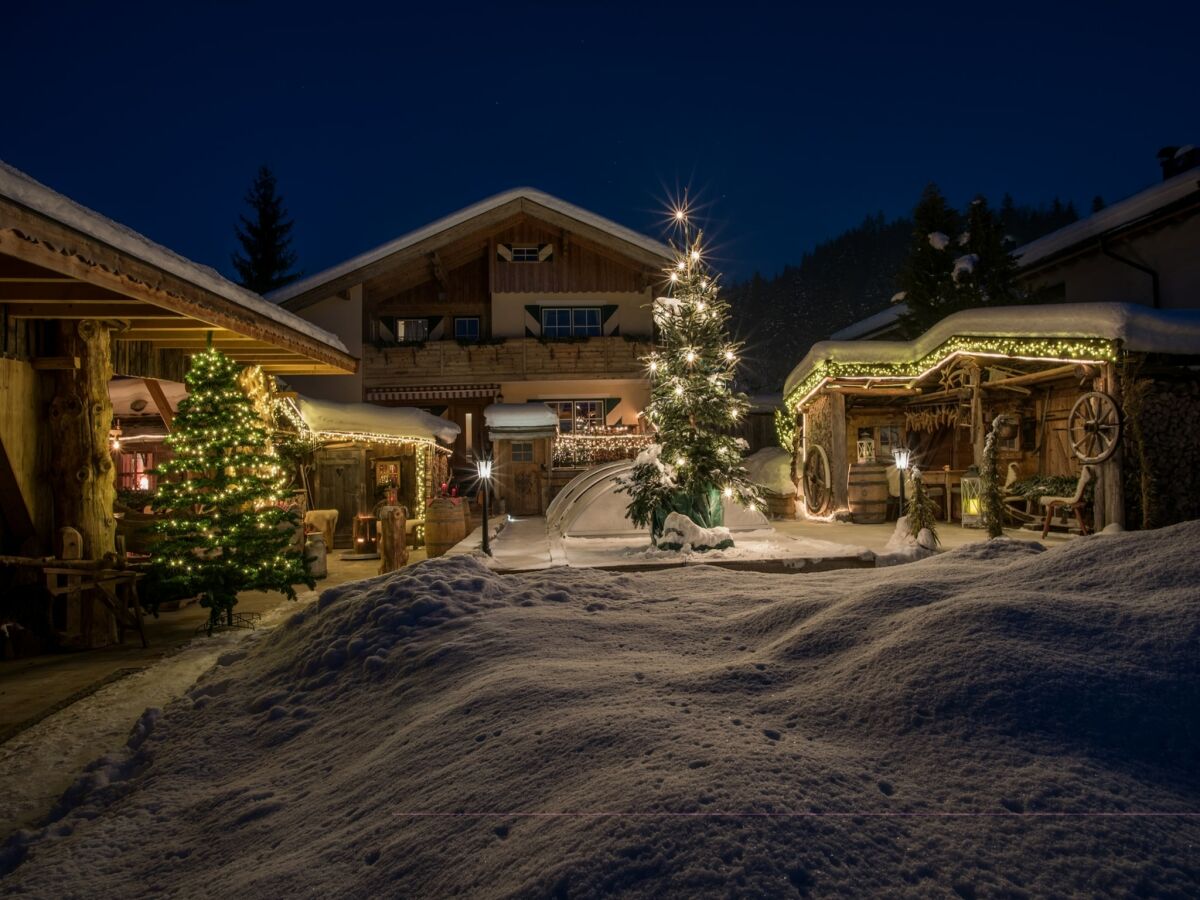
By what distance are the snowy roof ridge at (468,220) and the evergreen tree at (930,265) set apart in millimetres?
6870

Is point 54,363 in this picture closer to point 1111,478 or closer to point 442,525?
point 442,525

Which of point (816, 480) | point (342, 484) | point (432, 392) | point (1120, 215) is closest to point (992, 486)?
point (816, 480)

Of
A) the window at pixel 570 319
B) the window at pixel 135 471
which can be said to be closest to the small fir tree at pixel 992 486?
the window at pixel 570 319

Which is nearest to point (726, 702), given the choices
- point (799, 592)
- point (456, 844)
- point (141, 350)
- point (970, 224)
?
point (456, 844)

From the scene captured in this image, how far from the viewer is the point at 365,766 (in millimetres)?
3199

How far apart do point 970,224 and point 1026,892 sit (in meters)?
19.9

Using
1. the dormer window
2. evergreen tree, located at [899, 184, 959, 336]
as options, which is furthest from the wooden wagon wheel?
the dormer window

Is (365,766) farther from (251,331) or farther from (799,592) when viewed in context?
(251,331)

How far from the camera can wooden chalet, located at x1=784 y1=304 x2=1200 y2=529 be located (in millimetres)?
9617

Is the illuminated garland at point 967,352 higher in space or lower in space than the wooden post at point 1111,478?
higher

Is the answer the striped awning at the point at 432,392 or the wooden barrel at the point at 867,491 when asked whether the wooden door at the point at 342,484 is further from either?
the wooden barrel at the point at 867,491

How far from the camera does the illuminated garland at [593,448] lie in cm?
1925

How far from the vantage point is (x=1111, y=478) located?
32.5ft

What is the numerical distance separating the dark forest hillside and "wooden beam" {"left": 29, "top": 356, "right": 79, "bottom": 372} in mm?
52674
